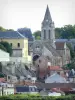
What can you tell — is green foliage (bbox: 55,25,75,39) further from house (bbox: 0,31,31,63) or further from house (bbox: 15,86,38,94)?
house (bbox: 15,86,38,94)

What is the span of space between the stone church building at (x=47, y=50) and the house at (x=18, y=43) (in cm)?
162

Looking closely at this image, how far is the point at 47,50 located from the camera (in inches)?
4958

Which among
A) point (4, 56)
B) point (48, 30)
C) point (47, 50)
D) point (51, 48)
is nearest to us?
point (4, 56)

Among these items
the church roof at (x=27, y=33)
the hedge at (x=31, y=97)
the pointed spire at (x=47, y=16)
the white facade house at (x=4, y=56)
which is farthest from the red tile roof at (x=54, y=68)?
the hedge at (x=31, y=97)

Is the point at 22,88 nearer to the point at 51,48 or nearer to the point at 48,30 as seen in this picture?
the point at 51,48

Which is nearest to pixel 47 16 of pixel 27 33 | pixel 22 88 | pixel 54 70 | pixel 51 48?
pixel 27 33

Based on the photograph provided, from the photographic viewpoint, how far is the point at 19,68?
112125 millimetres

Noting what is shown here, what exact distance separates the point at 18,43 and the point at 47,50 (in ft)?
20.6

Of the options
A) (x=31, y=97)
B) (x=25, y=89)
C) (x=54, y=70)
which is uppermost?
(x=54, y=70)

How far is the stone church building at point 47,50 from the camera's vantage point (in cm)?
12146

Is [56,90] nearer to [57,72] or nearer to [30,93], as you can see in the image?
[30,93]

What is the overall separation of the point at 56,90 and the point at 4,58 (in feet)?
49.4

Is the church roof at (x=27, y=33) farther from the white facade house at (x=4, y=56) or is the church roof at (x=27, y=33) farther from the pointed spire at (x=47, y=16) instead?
the white facade house at (x=4, y=56)

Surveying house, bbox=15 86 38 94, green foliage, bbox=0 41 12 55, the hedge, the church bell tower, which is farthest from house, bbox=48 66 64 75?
the hedge
